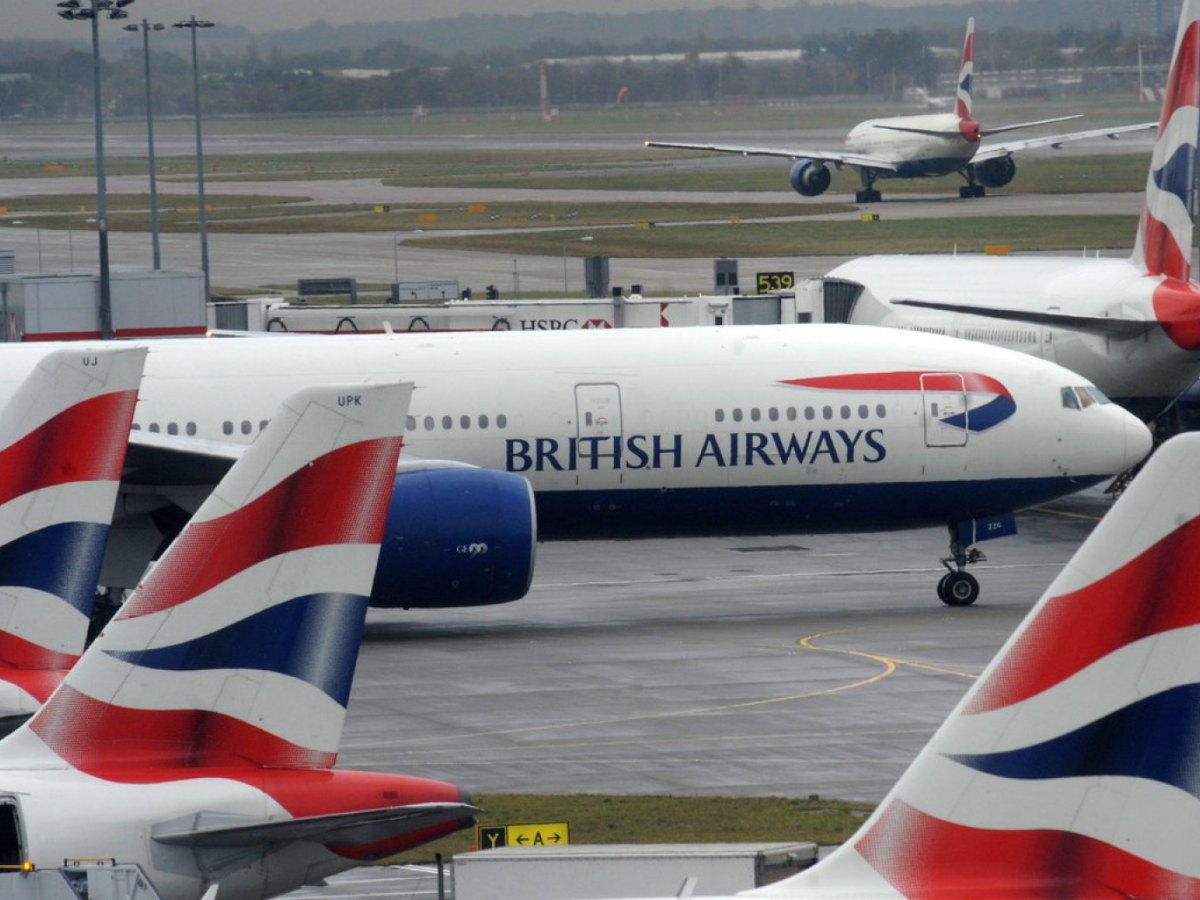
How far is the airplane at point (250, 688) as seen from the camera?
43.8 feet

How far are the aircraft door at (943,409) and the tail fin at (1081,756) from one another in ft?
80.1

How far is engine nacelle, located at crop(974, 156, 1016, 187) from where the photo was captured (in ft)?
417

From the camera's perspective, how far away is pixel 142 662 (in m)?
14.0

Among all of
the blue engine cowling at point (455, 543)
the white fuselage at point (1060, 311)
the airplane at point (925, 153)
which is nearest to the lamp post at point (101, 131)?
the white fuselage at point (1060, 311)

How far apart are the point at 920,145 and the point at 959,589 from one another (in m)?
90.2

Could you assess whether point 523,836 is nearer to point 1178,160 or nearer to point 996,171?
point 1178,160

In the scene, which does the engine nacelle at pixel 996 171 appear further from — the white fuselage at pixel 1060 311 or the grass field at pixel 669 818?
the grass field at pixel 669 818

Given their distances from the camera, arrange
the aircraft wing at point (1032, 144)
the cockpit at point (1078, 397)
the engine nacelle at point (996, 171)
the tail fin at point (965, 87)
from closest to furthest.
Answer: the cockpit at point (1078, 397) < the tail fin at point (965, 87) < the aircraft wing at point (1032, 144) < the engine nacelle at point (996, 171)

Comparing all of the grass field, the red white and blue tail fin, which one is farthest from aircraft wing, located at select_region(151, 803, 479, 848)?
the grass field

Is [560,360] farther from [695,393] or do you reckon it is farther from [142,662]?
[142,662]

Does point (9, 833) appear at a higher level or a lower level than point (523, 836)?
higher

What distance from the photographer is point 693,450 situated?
35.3 metres

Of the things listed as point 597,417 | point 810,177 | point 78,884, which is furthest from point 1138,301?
point 810,177

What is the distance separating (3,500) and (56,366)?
3.75 ft
